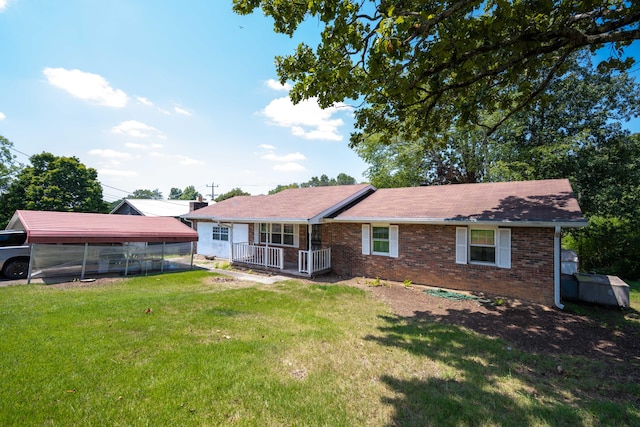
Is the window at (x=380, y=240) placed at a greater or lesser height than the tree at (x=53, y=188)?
lesser

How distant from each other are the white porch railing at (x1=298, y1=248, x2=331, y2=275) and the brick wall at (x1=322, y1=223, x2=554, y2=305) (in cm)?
39

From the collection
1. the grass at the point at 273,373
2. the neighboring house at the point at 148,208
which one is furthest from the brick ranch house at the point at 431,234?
the neighboring house at the point at 148,208

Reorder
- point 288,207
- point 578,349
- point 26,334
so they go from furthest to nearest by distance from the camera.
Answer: point 288,207 < point 578,349 < point 26,334

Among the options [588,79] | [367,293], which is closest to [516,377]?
[367,293]

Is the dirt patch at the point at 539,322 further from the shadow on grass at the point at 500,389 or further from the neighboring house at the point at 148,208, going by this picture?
the neighboring house at the point at 148,208

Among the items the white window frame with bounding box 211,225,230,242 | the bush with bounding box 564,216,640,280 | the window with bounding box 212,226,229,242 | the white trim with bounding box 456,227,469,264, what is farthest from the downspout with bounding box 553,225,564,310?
the window with bounding box 212,226,229,242

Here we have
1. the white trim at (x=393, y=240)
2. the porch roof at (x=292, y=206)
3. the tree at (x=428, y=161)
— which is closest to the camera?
the white trim at (x=393, y=240)

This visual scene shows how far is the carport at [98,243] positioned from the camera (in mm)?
10273

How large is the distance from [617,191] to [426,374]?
68.4 ft

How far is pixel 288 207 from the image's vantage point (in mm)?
14750

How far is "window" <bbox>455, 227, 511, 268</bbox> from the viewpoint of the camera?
374 inches

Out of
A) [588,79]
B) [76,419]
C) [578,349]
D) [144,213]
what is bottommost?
[578,349]

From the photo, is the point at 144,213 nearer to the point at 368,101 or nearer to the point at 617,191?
the point at 368,101

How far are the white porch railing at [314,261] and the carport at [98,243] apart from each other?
539 centimetres
